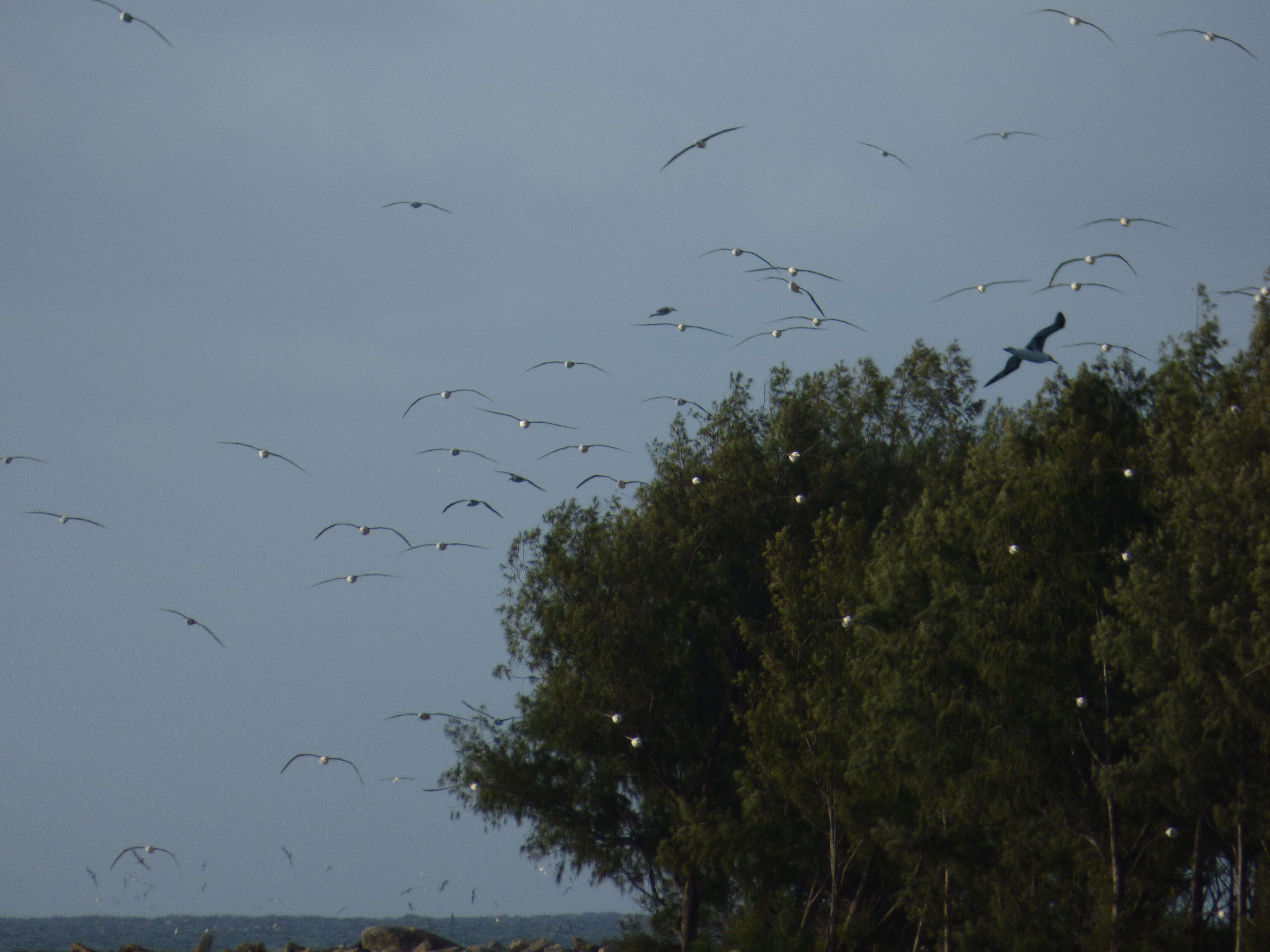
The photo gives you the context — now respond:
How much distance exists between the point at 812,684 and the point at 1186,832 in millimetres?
9031

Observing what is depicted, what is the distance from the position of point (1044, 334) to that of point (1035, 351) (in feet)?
1.45

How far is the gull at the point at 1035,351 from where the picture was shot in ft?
85.0

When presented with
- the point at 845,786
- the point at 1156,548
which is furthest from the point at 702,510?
the point at 1156,548

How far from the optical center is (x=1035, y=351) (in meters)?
26.0

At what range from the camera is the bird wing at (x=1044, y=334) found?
85.3ft

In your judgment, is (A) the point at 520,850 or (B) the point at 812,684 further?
(A) the point at 520,850

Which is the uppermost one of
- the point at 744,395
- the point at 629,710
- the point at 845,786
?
the point at 744,395

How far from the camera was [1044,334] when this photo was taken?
85.8ft

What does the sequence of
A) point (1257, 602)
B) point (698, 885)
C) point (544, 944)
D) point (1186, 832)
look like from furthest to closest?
point (544, 944) < point (698, 885) < point (1186, 832) < point (1257, 602)

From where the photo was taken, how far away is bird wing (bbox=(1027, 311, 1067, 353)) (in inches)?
1024

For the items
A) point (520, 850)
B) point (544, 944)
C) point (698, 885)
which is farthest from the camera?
point (544, 944)

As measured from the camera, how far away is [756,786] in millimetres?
31828

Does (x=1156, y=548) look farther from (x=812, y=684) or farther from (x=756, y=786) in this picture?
(x=756, y=786)

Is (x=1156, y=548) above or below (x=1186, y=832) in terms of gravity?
above
